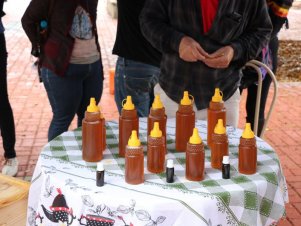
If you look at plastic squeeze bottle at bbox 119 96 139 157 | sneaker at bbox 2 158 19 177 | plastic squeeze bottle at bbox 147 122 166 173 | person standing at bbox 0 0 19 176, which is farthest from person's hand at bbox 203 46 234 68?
sneaker at bbox 2 158 19 177

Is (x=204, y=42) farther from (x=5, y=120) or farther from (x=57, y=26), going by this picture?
(x=5, y=120)

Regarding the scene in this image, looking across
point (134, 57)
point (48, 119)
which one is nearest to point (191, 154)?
point (134, 57)

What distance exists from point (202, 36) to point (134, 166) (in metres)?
1.12

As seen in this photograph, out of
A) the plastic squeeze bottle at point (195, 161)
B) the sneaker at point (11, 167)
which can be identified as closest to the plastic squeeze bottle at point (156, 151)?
the plastic squeeze bottle at point (195, 161)

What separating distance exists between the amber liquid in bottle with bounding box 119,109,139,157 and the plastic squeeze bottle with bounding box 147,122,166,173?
21cm

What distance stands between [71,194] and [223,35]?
4.34ft

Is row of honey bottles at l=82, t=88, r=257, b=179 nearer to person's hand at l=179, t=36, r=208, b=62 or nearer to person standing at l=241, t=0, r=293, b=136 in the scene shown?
person's hand at l=179, t=36, r=208, b=62

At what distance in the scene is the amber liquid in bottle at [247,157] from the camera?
2.06 meters

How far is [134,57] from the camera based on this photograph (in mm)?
3492

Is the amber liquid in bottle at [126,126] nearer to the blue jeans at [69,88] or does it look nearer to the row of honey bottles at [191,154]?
the row of honey bottles at [191,154]

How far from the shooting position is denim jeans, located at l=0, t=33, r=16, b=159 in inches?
145

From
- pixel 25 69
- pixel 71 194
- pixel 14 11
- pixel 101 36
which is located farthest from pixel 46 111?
pixel 14 11

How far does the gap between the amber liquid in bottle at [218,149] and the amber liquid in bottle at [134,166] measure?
0.34m

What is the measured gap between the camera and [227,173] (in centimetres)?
202
